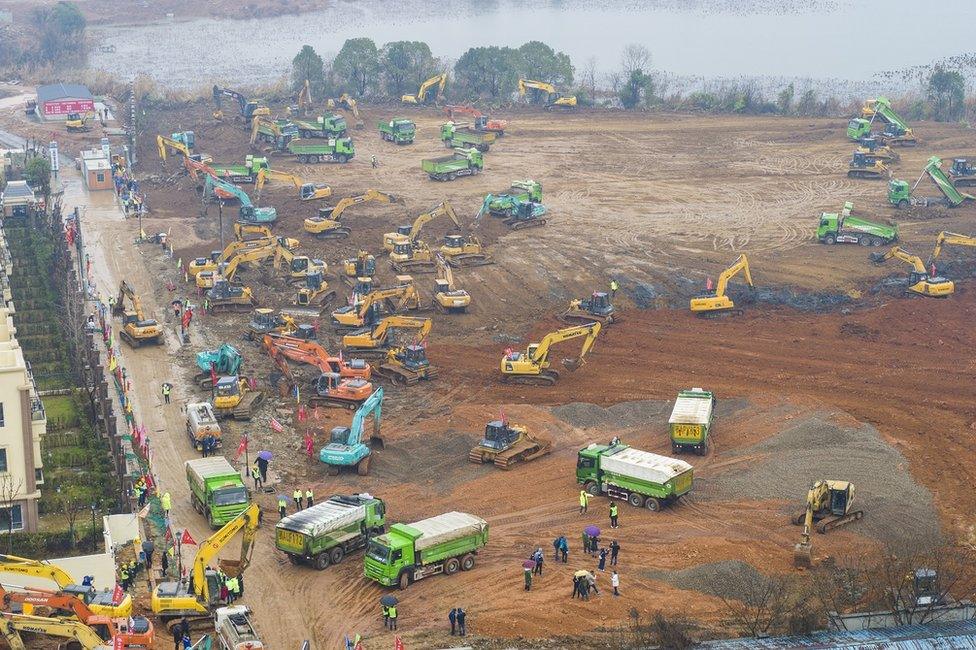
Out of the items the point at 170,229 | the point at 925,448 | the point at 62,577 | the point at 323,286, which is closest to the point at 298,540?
the point at 62,577

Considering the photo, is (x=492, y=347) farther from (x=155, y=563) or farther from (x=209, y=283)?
(x=155, y=563)

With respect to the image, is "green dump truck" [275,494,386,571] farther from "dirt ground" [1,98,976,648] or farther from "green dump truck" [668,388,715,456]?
"green dump truck" [668,388,715,456]

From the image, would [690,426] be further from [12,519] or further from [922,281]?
[922,281]

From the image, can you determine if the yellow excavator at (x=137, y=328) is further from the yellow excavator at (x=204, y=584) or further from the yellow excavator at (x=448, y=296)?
the yellow excavator at (x=204, y=584)

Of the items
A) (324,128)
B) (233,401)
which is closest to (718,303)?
Result: (233,401)

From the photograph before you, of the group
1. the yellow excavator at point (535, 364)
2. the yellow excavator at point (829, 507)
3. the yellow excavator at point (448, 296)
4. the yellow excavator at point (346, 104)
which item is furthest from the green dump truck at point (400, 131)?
A: the yellow excavator at point (829, 507)
